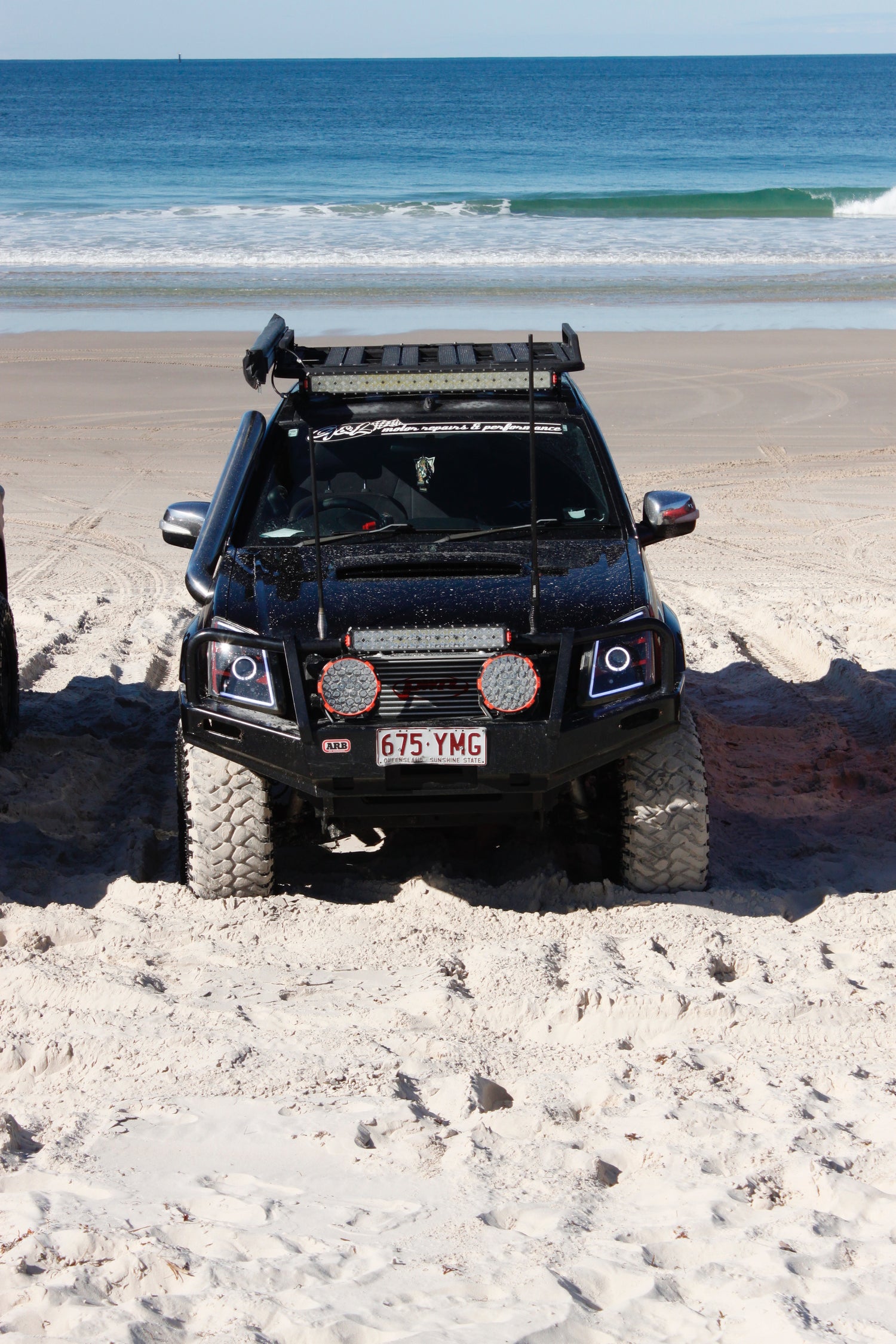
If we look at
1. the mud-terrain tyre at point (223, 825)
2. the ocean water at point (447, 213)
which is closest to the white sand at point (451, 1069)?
the mud-terrain tyre at point (223, 825)

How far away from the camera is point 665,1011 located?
3891 millimetres

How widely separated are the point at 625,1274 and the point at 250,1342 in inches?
30.2

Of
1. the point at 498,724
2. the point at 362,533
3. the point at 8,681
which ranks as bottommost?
the point at 8,681

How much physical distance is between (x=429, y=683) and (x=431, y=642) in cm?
13

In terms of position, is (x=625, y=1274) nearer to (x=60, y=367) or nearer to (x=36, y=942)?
(x=36, y=942)

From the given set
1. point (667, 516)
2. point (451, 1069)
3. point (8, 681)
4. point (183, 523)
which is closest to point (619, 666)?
point (667, 516)

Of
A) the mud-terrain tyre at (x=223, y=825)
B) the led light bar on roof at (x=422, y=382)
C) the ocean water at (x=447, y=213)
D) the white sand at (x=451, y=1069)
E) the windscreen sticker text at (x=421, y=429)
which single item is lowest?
the white sand at (x=451, y=1069)

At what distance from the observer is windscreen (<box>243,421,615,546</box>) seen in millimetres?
5164

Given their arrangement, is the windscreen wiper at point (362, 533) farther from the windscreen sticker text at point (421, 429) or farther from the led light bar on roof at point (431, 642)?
the led light bar on roof at point (431, 642)

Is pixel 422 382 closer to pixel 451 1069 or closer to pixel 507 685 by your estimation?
pixel 507 685

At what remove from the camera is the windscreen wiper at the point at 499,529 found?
5027mm

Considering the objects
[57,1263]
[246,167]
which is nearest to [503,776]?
[57,1263]

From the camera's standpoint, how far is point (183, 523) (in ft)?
17.6

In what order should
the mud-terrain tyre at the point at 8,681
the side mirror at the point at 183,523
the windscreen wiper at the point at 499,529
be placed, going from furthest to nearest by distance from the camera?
1. the mud-terrain tyre at the point at 8,681
2. the side mirror at the point at 183,523
3. the windscreen wiper at the point at 499,529
